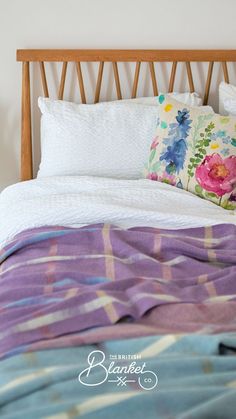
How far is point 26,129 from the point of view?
222 cm

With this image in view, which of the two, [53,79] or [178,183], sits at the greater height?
[53,79]

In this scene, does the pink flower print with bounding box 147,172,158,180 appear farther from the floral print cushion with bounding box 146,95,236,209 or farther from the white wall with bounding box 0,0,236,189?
the white wall with bounding box 0,0,236,189

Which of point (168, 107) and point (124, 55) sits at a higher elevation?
point (124, 55)

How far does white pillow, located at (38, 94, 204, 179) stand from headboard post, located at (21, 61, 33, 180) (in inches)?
3.9

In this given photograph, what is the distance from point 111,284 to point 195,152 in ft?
2.75

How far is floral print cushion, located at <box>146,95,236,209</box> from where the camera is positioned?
5.99ft

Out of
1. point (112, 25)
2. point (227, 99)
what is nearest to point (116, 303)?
point (227, 99)

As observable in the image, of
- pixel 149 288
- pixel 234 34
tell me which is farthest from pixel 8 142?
pixel 149 288

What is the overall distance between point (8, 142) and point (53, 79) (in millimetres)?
345

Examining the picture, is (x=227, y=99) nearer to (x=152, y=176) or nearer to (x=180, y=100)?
(x=180, y=100)

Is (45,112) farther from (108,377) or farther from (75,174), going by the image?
(108,377)

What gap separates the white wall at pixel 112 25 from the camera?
2.18 m

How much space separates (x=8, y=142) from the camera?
236 centimetres

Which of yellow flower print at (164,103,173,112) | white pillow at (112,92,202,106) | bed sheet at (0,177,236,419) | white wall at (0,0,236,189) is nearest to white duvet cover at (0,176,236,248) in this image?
bed sheet at (0,177,236,419)
